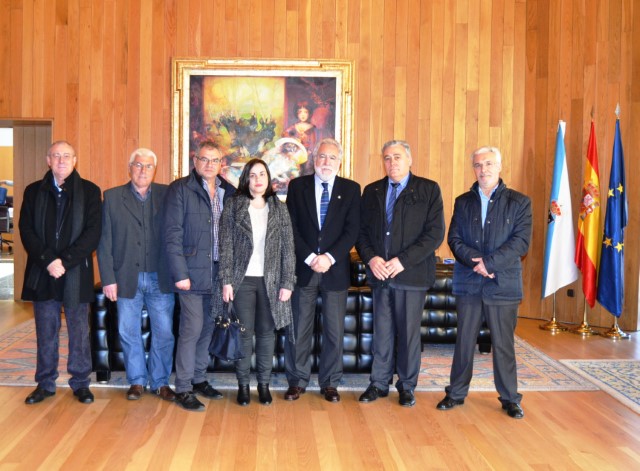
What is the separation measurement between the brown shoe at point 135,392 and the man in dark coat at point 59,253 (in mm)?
245

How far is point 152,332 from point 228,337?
0.64 meters

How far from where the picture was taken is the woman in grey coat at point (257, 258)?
3.89 meters

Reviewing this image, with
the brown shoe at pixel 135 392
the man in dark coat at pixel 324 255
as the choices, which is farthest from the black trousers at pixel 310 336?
the brown shoe at pixel 135 392

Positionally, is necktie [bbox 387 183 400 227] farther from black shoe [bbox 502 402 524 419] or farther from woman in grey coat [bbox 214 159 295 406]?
black shoe [bbox 502 402 524 419]

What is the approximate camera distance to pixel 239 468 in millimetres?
3111

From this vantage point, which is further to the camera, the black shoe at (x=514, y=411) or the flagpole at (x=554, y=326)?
the flagpole at (x=554, y=326)

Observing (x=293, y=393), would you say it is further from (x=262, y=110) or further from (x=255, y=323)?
(x=262, y=110)

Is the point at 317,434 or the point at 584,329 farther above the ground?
the point at 584,329

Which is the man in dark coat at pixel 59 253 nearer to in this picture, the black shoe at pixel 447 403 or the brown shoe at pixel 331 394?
the brown shoe at pixel 331 394

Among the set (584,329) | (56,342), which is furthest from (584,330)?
(56,342)

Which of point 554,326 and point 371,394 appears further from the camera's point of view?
point 554,326

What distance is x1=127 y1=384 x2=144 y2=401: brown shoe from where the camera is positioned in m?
4.13

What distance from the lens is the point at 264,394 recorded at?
409cm

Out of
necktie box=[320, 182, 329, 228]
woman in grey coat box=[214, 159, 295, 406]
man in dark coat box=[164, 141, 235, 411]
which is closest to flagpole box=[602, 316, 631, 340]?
necktie box=[320, 182, 329, 228]
